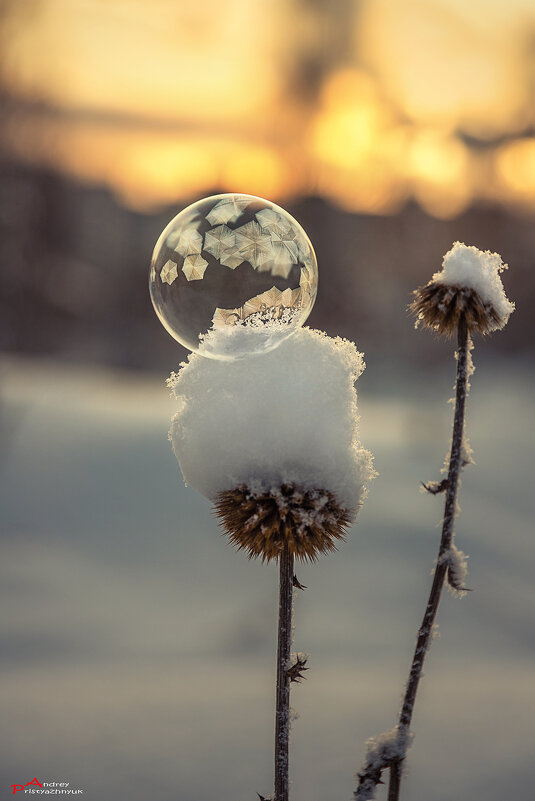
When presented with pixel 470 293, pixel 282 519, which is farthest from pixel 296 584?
pixel 470 293

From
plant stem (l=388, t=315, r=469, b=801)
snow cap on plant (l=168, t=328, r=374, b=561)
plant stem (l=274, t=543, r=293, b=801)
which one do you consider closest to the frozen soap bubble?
snow cap on plant (l=168, t=328, r=374, b=561)

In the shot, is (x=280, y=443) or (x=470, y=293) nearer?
(x=280, y=443)

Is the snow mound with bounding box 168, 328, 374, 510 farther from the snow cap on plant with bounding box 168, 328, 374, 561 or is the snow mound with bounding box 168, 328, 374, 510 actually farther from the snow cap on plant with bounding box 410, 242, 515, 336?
the snow cap on plant with bounding box 410, 242, 515, 336

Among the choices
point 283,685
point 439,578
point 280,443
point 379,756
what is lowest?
point 379,756

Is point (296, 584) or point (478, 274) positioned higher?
point (478, 274)

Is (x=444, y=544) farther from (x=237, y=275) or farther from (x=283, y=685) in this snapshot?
(x=237, y=275)

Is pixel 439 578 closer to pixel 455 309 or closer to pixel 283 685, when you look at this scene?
pixel 283 685

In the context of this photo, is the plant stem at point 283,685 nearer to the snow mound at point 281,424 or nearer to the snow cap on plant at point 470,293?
the snow mound at point 281,424

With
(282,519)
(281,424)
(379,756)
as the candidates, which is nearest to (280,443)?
(281,424)

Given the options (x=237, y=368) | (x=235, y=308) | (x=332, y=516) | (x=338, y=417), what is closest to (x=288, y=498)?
(x=332, y=516)
